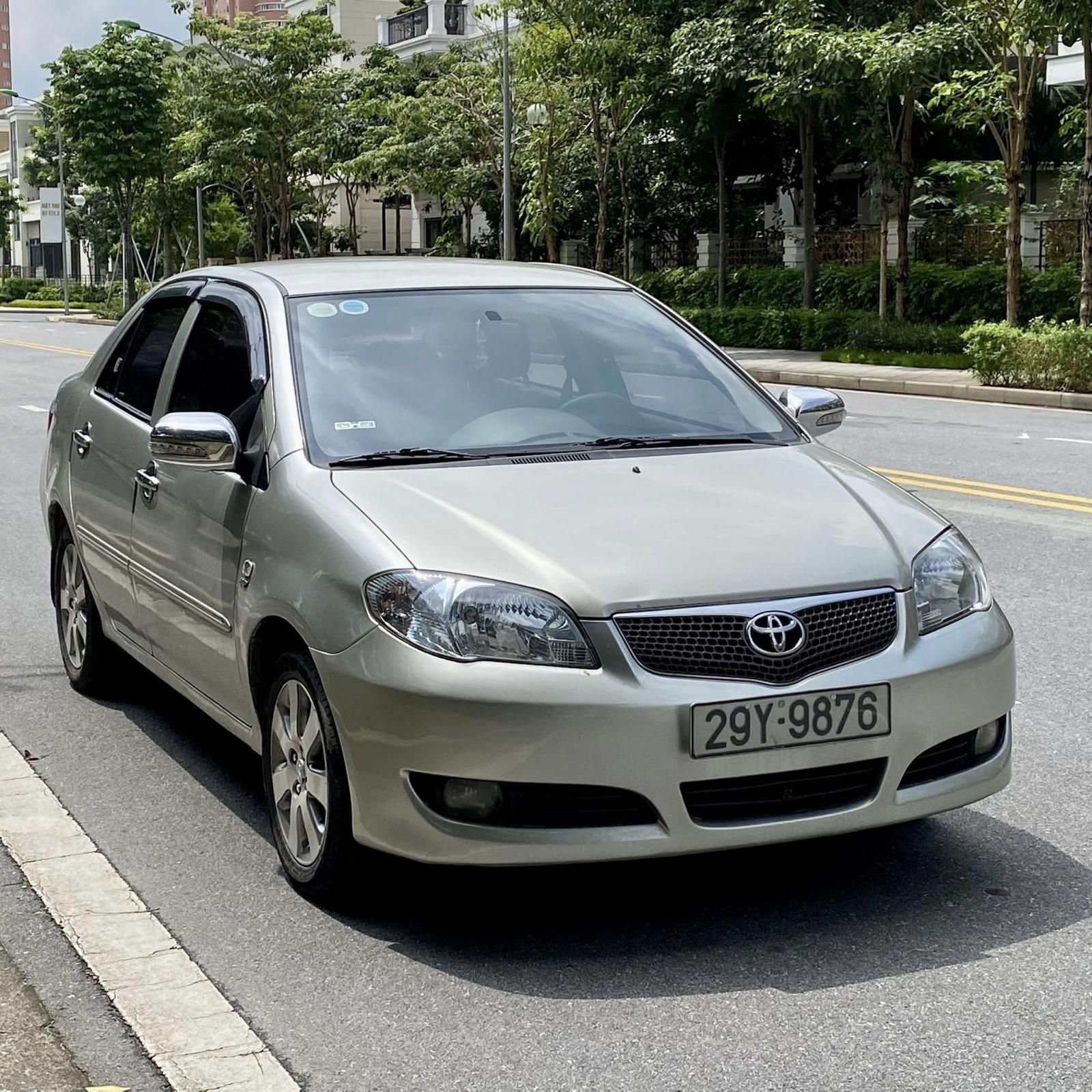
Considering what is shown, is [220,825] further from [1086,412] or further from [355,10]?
[355,10]

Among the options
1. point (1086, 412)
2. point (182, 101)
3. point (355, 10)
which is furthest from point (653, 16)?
point (355, 10)

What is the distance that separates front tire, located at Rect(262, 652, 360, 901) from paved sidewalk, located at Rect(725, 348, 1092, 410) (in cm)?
1679

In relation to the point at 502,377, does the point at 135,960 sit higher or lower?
lower

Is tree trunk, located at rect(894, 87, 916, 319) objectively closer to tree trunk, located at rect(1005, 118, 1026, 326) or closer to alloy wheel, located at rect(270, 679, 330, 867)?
tree trunk, located at rect(1005, 118, 1026, 326)

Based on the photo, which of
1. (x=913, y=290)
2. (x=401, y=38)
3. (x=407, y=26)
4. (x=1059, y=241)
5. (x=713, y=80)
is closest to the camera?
(x=1059, y=241)

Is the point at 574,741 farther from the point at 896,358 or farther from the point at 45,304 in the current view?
the point at 45,304

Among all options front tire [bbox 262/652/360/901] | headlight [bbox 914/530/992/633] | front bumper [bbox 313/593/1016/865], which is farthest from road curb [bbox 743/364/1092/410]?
front bumper [bbox 313/593/1016/865]

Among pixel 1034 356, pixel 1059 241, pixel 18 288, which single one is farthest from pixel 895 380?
pixel 18 288

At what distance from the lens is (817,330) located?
97.1 ft

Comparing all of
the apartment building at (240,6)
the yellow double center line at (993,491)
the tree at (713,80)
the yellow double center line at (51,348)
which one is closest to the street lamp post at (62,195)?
the yellow double center line at (51,348)

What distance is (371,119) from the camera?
5259cm

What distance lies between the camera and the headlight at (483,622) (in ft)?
12.5

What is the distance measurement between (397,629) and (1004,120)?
76.5ft

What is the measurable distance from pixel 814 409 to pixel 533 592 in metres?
1.98
